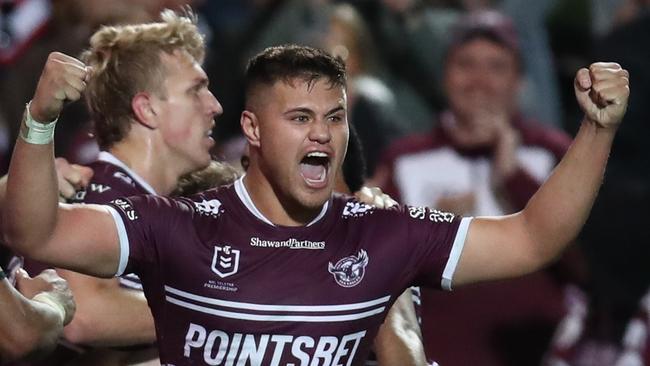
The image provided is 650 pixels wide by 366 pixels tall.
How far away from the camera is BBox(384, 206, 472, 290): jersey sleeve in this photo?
14.6 ft

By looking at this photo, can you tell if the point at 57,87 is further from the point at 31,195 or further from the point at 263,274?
the point at 263,274

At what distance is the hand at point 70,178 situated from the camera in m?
A: 5.11

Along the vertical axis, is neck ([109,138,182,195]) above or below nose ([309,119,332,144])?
below

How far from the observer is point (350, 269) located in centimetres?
441

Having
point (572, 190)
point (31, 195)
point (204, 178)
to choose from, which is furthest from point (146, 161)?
point (572, 190)

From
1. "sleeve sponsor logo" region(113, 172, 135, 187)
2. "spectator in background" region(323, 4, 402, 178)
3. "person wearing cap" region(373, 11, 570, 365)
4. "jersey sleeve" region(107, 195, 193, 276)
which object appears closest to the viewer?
"jersey sleeve" region(107, 195, 193, 276)

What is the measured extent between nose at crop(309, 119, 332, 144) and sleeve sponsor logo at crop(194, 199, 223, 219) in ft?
1.18

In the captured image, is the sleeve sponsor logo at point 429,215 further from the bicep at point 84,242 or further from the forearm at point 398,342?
the bicep at point 84,242

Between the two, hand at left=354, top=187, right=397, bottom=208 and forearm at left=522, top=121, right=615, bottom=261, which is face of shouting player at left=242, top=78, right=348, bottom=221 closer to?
hand at left=354, top=187, right=397, bottom=208

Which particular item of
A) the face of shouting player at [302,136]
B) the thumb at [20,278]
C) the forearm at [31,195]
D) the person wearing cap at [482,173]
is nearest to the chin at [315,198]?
the face of shouting player at [302,136]

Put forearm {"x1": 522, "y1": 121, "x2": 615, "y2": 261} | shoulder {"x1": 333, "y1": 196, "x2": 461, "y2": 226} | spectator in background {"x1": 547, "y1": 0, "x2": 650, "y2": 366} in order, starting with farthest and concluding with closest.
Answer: spectator in background {"x1": 547, "y1": 0, "x2": 650, "y2": 366}
shoulder {"x1": 333, "y1": 196, "x2": 461, "y2": 226}
forearm {"x1": 522, "y1": 121, "x2": 615, "y2": 261}

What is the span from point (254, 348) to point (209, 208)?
438 mm

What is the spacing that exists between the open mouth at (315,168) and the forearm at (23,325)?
836 millimetres

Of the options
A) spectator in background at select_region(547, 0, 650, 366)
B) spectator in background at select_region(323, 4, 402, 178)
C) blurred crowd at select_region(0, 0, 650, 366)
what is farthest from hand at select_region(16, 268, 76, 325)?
spectator in background at select_region(547, 0, 650, 366)
